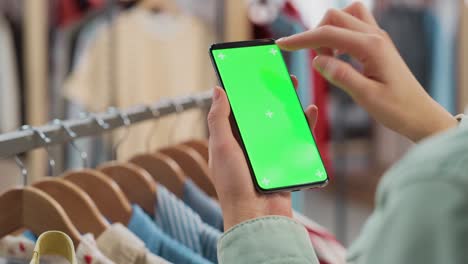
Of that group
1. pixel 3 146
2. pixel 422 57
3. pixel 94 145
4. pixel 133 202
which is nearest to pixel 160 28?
pixel 94 145

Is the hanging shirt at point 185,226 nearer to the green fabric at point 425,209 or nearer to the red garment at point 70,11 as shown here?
the green fabric at point 425,209

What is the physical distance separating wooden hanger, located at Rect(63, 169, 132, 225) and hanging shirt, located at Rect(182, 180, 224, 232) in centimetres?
18

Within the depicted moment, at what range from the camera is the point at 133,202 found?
121cm

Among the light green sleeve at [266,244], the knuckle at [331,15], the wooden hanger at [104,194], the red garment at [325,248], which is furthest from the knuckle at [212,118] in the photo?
the red garment at [325,248]

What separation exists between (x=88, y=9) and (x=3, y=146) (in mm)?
1925

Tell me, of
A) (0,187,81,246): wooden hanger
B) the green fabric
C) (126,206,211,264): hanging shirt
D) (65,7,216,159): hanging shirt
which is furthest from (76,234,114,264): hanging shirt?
(65,7,216,159): hanging shirt

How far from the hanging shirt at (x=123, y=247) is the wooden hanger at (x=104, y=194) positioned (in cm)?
9

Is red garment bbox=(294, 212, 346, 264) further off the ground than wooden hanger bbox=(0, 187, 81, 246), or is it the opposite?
wooden hanger bbox=(0, 187, 81, 246)

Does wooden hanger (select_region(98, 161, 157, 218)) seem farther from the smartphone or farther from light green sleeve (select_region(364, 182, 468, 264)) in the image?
light green sleeve (select_region(364, 182, 468, 264))

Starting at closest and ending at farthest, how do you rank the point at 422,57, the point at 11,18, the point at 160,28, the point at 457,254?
1. the point at 457,254
2. the point at 11,18
3. the point at 160,28
4. the point at 422,57

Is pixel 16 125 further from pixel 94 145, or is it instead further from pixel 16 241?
pixel 16 241

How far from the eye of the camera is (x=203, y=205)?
1275 mm

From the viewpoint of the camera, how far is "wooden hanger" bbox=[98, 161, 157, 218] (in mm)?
1183

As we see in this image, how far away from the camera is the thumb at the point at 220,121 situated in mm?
786
